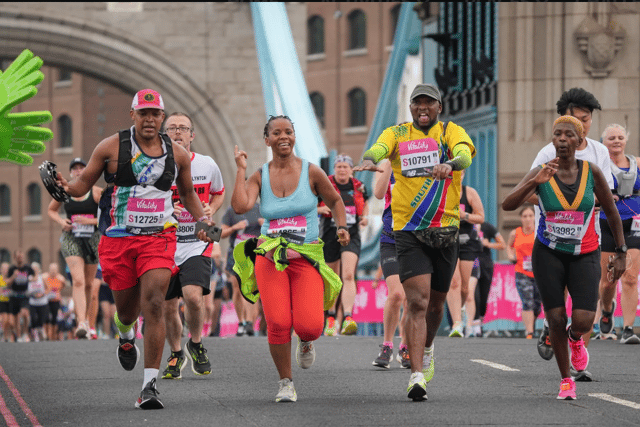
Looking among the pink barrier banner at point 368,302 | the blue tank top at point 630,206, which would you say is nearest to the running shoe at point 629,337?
the blue tank top at point 630,206

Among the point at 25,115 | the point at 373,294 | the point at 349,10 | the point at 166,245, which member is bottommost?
the point at 373,294

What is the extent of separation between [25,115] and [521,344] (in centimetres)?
603

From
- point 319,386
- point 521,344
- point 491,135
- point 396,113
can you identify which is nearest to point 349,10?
point 396,113

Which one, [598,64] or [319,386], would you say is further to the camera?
[598,64]

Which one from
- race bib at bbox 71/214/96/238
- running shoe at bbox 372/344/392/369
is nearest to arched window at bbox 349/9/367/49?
race bib at bbox 71/214/96/238

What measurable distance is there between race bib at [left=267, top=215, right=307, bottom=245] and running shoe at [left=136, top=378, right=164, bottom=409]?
1.12 meters

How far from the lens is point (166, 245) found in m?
7.71

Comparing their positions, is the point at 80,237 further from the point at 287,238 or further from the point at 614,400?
the point at 614,400

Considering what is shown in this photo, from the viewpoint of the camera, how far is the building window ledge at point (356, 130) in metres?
59.9

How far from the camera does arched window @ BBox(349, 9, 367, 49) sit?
61438 millimetres

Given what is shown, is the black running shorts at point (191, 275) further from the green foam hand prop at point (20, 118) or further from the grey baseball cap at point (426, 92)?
the grey baseball cap at point (426, 92)

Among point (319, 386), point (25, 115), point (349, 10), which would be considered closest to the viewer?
point (25, 115)

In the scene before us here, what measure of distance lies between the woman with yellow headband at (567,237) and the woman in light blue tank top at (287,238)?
1.14 metres

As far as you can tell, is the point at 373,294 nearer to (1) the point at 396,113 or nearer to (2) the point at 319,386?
(1) the point at 396,113
